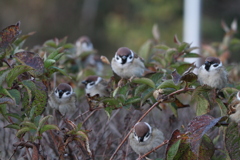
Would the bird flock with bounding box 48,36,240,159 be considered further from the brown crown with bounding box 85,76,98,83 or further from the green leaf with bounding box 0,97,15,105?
the green leaf with bounding box 0,97,15,105

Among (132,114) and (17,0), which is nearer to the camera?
(132,114)

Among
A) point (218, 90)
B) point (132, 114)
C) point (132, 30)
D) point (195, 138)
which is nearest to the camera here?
point (195, 138)

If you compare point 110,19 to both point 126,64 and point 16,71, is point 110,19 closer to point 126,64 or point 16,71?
point 126,64

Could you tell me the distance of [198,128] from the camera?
1291 millimetres

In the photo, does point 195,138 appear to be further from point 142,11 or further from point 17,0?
point 17,0

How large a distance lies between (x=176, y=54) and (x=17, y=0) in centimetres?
1402

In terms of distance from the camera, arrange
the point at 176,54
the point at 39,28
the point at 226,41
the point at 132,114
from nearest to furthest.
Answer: the point at 132,114 < the point at 176,54 < the point at 226,41 < the point at 39,28

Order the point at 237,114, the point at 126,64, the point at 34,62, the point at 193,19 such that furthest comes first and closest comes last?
1. the point at 193,19
2. the point at 126,64
3. the point at 34,62
4. the point at 237,114

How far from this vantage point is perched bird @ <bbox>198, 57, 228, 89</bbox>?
66.6 inches

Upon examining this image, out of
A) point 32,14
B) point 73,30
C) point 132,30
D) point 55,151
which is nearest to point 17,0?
point 32,14

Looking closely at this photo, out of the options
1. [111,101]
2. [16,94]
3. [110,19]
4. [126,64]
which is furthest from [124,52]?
[110,19]

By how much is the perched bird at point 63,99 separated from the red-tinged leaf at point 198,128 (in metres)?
0.68

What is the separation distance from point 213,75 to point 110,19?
1231 centimetres

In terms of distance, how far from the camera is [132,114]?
182 cm
